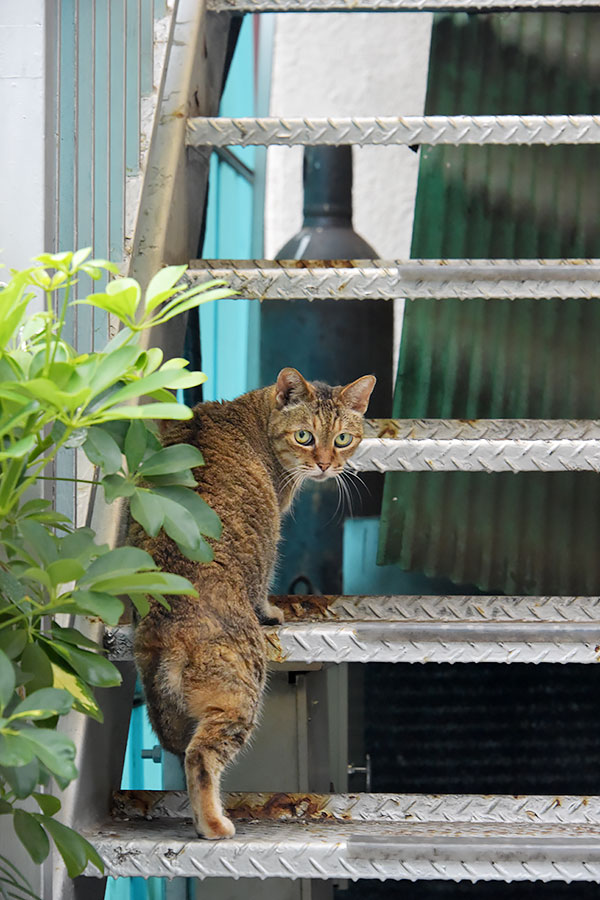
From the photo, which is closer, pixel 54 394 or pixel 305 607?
pixel 54 394

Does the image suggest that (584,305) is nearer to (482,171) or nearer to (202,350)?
(482,171)

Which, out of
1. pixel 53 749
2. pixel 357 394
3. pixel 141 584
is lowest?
pixel 53 749

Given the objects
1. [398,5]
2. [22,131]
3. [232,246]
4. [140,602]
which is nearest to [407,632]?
[140,602]

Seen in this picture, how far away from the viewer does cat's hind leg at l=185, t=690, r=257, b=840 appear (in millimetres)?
1065

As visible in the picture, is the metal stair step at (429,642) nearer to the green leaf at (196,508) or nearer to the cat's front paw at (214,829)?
the cat's front paw at (214,829)

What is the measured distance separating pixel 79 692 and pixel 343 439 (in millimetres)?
662

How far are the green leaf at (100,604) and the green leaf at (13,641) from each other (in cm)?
8

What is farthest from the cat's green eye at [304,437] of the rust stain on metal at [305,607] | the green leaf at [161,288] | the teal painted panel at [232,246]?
the teal painted panel at [232,246]

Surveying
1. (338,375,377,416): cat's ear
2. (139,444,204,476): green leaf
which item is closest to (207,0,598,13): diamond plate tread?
(338,375,377,416): cat's ear

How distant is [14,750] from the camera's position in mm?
696

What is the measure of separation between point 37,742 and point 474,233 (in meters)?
1.80

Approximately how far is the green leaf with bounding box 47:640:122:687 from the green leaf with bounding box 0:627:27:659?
0.09ft

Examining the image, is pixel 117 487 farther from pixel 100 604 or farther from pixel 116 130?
pixel 116 130

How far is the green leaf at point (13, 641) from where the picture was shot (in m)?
0.83
